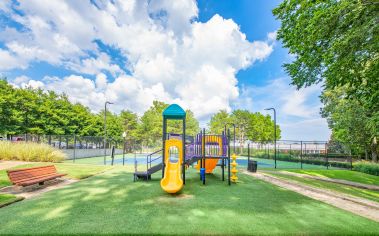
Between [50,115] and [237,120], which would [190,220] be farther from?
[237,120]

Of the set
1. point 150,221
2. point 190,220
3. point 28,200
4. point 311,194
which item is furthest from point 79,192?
point 311,194

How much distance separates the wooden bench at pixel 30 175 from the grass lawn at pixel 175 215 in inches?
42.2

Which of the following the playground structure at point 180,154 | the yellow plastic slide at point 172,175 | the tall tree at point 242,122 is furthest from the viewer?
the tall tree at point 242,122

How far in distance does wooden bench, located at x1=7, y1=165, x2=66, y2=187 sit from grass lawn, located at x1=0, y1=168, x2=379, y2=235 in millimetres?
1072

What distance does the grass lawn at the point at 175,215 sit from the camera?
435 centimetres

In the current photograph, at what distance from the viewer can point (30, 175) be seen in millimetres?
8289

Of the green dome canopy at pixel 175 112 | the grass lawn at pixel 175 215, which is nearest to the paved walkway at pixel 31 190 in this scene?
the grass lawn at pixel 175 215

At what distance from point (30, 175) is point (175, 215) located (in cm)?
690

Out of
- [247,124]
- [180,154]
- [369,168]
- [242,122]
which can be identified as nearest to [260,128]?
[247,124]

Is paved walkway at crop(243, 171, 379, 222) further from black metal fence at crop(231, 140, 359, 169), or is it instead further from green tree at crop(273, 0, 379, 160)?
black metal fence at crop(231, 140, 359, 169)

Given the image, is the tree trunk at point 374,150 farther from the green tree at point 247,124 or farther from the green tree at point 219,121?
the green tree at point 219,121

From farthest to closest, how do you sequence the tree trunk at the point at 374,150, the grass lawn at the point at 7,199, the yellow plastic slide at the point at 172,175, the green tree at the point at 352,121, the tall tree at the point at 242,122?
the tall tree at the point at 242,122
the tree trunk at the point at 374,150
the green tree at the point at 352,121
the yellow plastic slide at the point at 172,175
the grass lawn at the point at 7,199

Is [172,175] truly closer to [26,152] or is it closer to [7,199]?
[7,199]

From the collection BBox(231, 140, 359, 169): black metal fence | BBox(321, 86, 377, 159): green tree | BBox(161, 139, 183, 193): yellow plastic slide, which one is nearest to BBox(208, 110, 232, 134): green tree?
BBox(231, 140, 359, 169): black metal fence
